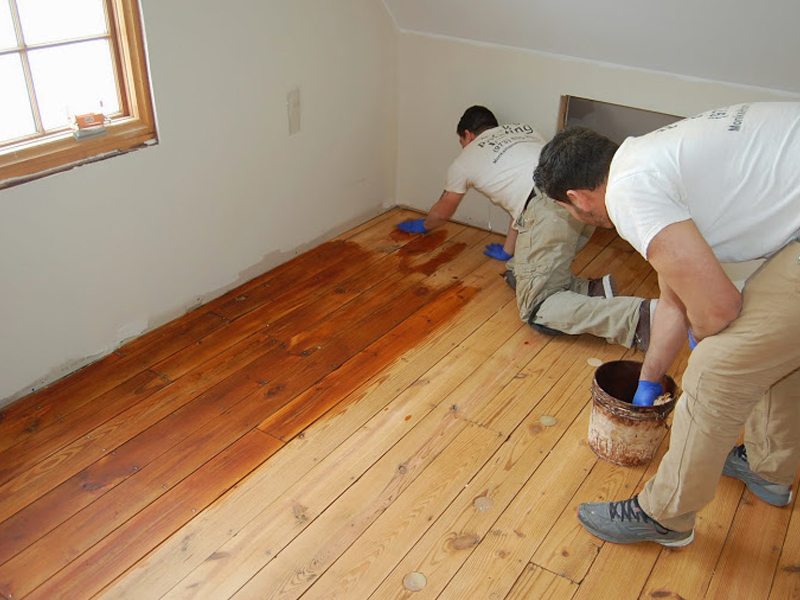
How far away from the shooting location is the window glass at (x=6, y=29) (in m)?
2.20

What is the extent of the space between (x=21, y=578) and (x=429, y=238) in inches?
94.0

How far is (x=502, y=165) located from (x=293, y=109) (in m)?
0.95

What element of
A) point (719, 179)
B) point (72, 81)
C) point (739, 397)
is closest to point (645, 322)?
point (739, 397)

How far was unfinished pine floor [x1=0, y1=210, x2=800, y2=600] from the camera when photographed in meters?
1.90

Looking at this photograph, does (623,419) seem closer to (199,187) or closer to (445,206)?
(445,206)

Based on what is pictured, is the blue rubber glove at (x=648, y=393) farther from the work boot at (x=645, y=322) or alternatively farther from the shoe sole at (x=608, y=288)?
the shoe sole at (x=608, y=288)

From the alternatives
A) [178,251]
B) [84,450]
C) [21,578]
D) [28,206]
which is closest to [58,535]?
[21,578]

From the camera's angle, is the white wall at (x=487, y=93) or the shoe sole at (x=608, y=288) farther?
the white wall at (x=487, y=93)

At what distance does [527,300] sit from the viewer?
9.66 ft

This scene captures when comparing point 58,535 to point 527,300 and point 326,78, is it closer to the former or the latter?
point 527,300

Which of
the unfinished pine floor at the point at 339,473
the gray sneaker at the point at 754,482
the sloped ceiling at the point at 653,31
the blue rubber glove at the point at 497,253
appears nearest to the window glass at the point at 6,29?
the unfinished pine floor at the point at 339,473

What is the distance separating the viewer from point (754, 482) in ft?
7.07

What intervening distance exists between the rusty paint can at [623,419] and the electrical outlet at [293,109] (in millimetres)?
1760

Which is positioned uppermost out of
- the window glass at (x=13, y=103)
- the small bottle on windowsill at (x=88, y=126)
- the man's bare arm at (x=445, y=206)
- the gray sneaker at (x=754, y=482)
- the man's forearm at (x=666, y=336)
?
the window glass at (x=13, y=103)
